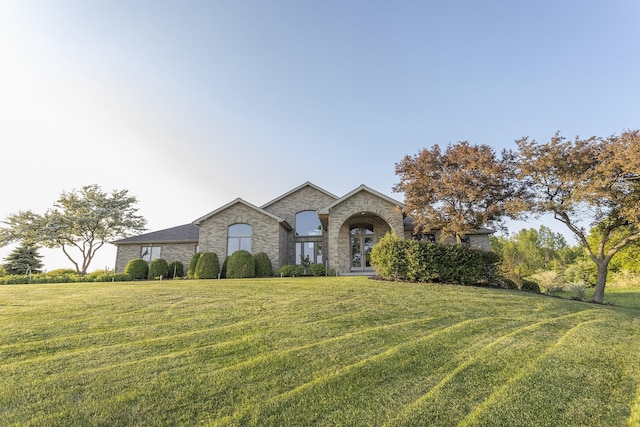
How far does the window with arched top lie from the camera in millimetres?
19969

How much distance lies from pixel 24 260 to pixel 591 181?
138 ft

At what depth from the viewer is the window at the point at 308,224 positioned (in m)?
22.8

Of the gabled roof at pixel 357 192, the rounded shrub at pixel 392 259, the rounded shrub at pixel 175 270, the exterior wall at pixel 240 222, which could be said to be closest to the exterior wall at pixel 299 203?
the exterior wall at pixel 240 222

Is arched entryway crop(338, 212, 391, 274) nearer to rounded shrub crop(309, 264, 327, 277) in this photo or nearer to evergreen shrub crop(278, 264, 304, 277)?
rounded shrub crop(309, 264, 327, 277)

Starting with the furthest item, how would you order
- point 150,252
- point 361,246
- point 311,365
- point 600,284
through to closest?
point 150,252 < point 361,246 < point 600,284 < point 311,365

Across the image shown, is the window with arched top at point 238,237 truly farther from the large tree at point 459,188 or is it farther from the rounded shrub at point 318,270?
the large tree at point 459,188

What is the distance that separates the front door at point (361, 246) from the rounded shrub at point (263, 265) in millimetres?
5807

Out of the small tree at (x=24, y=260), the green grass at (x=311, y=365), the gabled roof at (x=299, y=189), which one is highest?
the gabled roof at (x=299, y=189)

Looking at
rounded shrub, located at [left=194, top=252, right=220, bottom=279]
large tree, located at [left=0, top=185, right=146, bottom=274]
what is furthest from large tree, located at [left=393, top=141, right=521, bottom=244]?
large tree, located at [left=0, top=185, right=146, bottom=274]

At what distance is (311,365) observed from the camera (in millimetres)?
4547

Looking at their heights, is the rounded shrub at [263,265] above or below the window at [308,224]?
below

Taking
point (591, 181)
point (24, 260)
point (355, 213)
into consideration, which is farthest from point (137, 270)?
point (591, 181)

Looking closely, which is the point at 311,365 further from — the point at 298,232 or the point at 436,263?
the point at 298,232

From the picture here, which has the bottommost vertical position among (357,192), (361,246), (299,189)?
(361,246)
